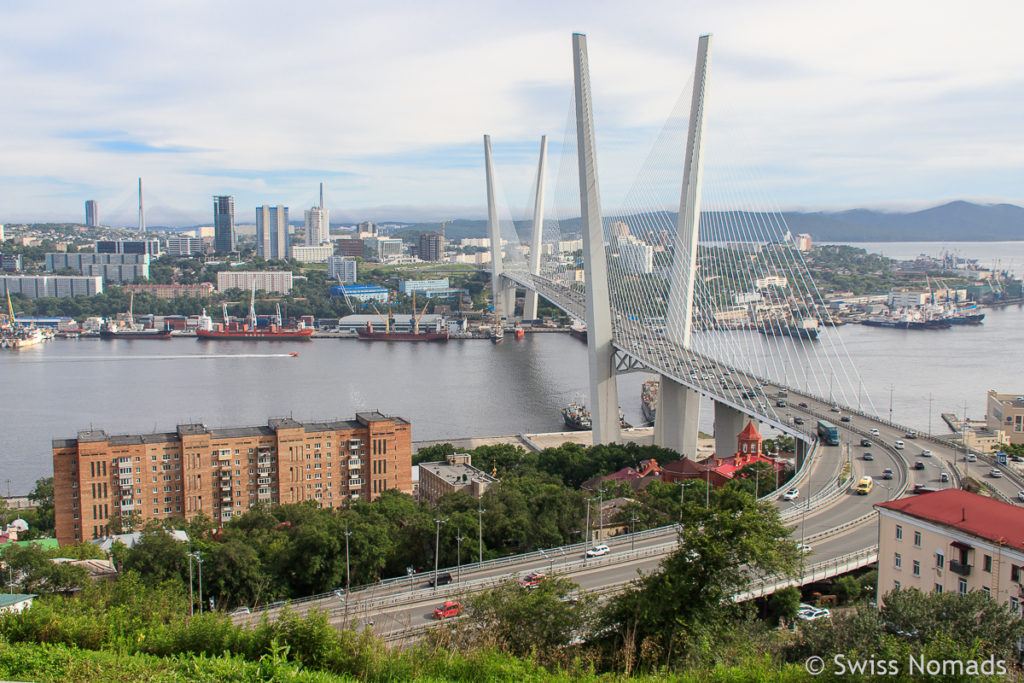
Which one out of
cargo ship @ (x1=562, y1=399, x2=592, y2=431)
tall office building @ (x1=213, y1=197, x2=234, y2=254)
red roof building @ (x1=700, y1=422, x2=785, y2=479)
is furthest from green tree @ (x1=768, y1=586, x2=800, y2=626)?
tall office building @ (x1=213, y1=197, x2=234, y2=254)

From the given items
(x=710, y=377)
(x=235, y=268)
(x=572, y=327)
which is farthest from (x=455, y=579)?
(x=235, y=268)

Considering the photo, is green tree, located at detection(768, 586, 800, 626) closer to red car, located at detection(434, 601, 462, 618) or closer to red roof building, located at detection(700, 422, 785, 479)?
red car, located at detection(434, 601, 462, 618)

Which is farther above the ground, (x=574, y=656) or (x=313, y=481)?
(x=574, y=656)

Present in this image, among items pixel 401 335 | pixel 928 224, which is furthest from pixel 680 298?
pixel 928 224

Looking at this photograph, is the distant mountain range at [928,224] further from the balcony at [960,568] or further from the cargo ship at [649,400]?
the balcony at [960,568]

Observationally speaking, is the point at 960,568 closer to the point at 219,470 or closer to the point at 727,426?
the point at 727,426

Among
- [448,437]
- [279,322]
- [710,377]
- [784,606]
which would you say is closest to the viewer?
[784,606]

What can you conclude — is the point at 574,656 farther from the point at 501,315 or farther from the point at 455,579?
the point at 501,315
